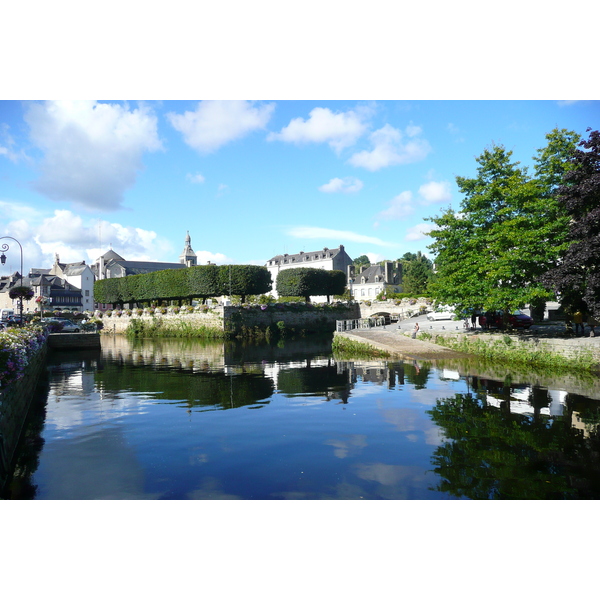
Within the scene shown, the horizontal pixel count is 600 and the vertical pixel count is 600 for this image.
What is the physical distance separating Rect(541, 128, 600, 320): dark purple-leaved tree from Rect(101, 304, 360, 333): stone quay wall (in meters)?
34.6

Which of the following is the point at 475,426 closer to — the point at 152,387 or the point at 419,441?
the point at 419,441

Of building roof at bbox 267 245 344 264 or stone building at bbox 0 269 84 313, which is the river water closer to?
stone building at bbox 0 269 84 313

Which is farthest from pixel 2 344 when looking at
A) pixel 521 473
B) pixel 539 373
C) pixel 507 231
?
pixel 507 231

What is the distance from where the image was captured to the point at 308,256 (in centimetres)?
11106

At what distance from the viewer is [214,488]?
8.28m

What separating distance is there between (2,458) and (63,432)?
3.88 m

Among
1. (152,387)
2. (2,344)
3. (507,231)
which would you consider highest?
(507,231)

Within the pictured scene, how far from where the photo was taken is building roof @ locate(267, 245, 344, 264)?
4186 inches

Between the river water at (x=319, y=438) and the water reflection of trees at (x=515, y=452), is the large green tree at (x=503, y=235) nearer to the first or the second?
the river water at (x=319, y=438)

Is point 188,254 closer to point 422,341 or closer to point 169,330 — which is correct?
point 169,330

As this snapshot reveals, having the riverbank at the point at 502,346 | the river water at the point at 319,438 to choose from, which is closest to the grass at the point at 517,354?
the riverbank at the point at 502,346

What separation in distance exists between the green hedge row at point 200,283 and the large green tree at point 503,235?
110ft

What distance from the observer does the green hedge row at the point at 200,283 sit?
2253 inches

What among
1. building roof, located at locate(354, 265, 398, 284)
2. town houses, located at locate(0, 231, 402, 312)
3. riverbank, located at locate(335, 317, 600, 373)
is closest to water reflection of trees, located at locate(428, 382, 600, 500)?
riverbank, located at locate(335, 317, 600, 373)
